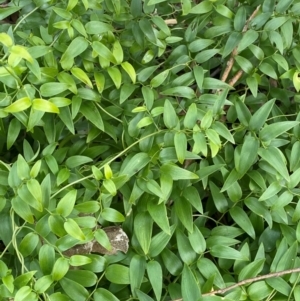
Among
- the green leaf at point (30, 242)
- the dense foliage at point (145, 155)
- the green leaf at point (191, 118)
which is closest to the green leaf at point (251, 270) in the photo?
the dense foliage at point (145, 155)

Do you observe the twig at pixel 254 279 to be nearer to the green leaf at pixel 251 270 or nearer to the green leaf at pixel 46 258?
the green leaf at pixel 251 270

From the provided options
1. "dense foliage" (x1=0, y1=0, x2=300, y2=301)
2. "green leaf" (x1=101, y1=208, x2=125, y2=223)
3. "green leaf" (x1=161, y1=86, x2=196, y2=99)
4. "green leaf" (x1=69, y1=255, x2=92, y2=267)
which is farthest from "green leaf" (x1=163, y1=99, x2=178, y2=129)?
"green leaf" (x1=69, y1=255, x2=92, y2=267)

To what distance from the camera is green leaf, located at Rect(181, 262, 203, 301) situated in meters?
0.85

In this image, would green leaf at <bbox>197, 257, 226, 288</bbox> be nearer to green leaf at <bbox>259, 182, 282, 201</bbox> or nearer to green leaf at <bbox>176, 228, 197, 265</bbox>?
green leaf at <bbox>176, 228, 197, 265</bbox>

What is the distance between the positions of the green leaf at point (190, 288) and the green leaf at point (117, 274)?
113 mm

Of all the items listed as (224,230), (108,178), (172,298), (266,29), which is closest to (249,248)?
(224,230)

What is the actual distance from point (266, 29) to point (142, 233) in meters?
0.55

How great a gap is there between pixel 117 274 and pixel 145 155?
244 millimetres

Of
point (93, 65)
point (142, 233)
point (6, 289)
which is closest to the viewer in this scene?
point (6, 289)

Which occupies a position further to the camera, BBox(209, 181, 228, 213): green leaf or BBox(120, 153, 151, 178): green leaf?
BBox(209, 181, 228, 213): green leaf

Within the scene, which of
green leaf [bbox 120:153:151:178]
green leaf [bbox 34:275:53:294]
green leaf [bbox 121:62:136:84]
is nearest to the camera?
green leaf [bbox 34:275:53:294]

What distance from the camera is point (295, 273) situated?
94 centimetres

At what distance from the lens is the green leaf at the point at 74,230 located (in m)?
0.81

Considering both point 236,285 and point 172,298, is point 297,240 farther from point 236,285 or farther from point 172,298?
point 172,298
